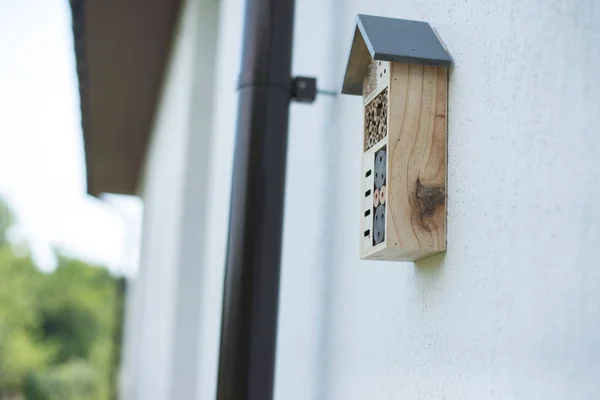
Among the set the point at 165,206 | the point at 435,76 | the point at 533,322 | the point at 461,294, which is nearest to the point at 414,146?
the point at 435,76

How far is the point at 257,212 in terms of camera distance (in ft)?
6.51

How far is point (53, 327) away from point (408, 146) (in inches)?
1165

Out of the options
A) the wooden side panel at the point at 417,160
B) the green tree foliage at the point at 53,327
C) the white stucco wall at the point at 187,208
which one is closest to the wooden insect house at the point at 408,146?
the wooden side panel at the point at 417,160

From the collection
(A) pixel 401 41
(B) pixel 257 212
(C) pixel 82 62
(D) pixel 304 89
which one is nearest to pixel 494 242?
(A) pixel 401 41

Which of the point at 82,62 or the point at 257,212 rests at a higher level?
the point at 82,62

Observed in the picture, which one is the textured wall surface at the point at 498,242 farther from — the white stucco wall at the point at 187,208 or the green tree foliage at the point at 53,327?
the green tree foliage at the point at 53,327

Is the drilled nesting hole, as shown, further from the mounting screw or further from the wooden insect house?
the mounting screw

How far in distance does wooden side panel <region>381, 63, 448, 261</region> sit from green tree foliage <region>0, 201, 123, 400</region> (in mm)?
21797

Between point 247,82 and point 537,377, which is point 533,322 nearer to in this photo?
point 537,377

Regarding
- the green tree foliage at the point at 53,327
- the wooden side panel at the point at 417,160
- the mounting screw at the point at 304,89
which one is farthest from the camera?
the green tree foliage at the point at 53,327

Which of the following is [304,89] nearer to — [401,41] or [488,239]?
[401,41]

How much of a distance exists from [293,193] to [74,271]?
3028 cm

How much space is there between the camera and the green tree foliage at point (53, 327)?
77.4ft

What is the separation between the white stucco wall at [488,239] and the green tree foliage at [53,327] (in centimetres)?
2115
